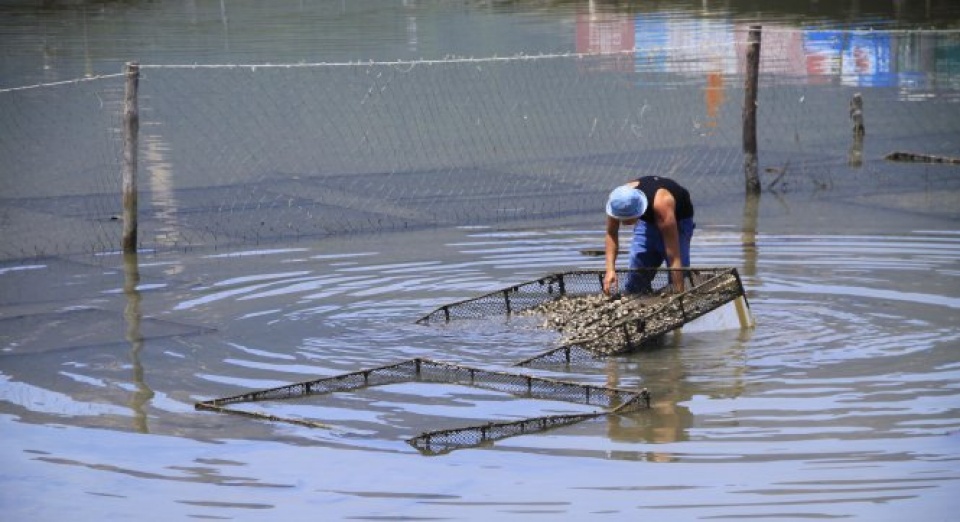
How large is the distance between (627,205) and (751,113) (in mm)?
7609

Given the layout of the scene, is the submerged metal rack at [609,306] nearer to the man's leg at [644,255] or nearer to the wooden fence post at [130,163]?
the man's leg at [644,255]

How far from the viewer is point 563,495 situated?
9594mm

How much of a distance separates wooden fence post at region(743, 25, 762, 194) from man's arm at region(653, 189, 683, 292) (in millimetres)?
7023

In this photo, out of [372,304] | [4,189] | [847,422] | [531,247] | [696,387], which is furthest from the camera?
[4,189]

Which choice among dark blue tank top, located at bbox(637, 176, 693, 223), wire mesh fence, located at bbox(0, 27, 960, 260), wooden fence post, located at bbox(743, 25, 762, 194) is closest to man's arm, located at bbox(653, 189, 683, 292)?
dark blue tank top, located at bbox(637, 176, 693, 223)

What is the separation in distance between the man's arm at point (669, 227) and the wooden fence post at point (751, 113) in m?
7.02

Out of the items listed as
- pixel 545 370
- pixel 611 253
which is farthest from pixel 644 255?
pixel 545 370

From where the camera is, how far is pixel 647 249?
13.9 metres

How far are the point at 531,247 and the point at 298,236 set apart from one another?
265 cm

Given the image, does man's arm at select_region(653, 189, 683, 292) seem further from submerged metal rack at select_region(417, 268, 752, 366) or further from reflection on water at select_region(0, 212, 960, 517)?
reflection on water at select_region(0, 212, 960, 517)

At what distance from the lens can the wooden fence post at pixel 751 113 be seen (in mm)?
20297

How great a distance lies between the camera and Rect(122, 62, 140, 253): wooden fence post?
57.3 ft

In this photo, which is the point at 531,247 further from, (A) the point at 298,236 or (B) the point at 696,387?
(B) the point at 696,387

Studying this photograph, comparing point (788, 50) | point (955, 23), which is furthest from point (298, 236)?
point (955, 23)
